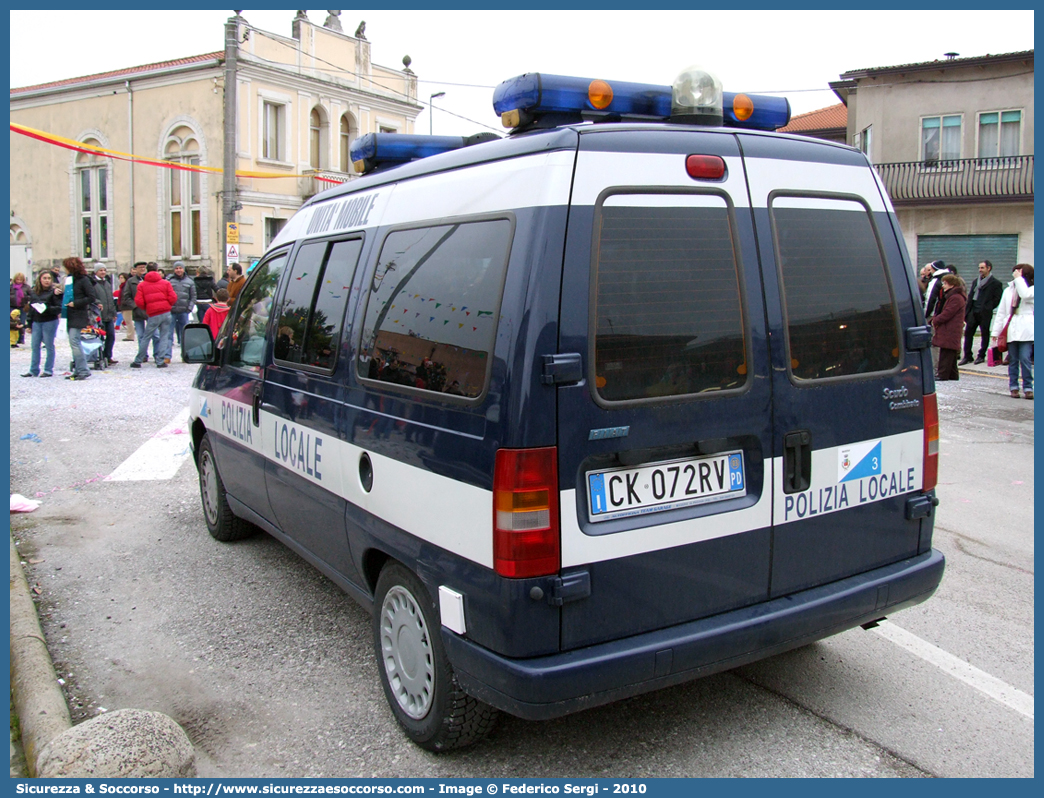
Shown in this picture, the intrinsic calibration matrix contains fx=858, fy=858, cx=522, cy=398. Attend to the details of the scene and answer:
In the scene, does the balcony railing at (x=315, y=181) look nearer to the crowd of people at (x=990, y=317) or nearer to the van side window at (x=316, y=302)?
the crowd of people at (x=990, y=317)

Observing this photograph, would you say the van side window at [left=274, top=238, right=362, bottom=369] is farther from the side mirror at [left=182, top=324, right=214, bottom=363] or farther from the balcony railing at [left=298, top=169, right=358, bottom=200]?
the balcony railing at [left=298, top=169, right=358, bottom=200]

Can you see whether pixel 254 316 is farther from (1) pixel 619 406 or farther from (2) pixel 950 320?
(2) pixel 950 320

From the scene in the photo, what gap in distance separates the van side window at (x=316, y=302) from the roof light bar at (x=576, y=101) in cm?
99

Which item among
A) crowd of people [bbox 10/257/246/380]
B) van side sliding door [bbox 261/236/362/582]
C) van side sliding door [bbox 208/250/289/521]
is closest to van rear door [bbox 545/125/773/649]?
van side sliding door [bbox 261/236/362/582]

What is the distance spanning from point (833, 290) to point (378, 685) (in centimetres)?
242

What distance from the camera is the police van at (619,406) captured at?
263 cm

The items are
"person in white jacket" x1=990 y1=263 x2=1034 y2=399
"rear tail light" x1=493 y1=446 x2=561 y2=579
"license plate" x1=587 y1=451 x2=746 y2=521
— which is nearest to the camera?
"rear tail light" x1=493 y1=446 x2=561 y2=579

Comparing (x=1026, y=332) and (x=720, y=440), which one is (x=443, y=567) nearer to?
(x=720, y=440)

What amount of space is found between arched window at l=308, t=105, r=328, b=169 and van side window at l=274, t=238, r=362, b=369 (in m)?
31.7

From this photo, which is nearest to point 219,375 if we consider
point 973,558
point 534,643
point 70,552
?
point 70,552

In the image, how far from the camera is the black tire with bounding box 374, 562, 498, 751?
9.67 feet

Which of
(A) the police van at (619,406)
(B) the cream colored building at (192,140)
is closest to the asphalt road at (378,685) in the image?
(A) the police van at (619,406)

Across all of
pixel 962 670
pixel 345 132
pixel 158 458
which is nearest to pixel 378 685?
pixel 962 670

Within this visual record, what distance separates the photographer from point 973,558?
17.3 ft
